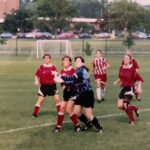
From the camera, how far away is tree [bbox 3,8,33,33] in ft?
279

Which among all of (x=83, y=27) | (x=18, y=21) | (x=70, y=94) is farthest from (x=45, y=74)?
(x=83, y=27)

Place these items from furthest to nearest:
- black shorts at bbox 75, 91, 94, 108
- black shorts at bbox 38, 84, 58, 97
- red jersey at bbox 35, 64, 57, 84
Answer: black shorts at bbox 38, 84, 58, 97 < red jersey at bbox 35, 64, 57, 84 < black shorts at bbox 75, 91, 94, 108

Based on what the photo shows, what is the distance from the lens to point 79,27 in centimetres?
11038

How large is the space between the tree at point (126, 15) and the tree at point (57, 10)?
6.96 meters

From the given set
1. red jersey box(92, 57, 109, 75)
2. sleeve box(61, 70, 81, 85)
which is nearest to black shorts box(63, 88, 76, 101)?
sleeve box(61, 70, 81, 85)

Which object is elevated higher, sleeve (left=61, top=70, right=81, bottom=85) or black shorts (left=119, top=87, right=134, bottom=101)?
sleeve (left=61, top=70, right=81, bottom=85)

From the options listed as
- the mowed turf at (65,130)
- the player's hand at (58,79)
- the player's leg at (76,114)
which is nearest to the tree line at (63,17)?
the mowed turf at (65,130)

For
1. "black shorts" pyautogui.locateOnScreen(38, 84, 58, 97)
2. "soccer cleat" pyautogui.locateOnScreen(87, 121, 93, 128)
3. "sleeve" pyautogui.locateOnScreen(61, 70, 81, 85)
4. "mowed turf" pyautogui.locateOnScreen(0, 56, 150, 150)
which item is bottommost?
"mowed turf" pyautogui.locateOnScreen(0, 56, 150, 150)

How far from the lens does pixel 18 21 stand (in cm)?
8756

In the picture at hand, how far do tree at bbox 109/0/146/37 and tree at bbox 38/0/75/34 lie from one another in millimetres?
6956

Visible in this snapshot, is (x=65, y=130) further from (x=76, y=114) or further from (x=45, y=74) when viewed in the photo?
(x=45, y=74)

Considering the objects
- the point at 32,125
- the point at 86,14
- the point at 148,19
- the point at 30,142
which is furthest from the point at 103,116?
the point at 86,14

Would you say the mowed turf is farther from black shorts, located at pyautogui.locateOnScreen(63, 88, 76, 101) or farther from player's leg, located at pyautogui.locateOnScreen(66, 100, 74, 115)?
black shorts, located at pyautogui.locateOnScreen(63, 88, 76, 101)

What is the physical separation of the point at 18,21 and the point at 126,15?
1923 cm
